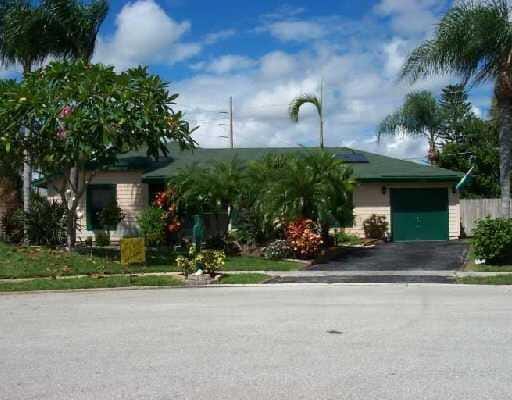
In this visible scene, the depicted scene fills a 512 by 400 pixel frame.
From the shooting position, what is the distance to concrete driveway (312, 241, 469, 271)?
58.8 ft

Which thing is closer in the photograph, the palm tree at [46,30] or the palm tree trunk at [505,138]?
the palm tree trunk at [505,138]

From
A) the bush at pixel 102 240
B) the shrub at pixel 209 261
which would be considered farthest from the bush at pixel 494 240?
the bush at pixel 102 240

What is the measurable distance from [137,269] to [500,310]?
987 centimetres

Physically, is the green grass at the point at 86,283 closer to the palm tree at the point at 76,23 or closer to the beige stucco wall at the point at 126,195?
the palm tree at the point at 76,23

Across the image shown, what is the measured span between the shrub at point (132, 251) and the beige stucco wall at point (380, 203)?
33.1 ft

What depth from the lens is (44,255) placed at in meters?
18.8

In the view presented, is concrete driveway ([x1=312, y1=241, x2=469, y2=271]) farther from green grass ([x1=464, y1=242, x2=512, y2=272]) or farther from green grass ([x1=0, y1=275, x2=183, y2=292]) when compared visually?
green grass ([x1=0, y1=275, x2=183, y2=292])

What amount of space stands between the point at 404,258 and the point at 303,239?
10.2 ft

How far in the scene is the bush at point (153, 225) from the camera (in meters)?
23.2

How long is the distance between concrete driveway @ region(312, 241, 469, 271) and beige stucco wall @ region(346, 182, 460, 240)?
1478 millimetres

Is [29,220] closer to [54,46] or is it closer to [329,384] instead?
[54,46]

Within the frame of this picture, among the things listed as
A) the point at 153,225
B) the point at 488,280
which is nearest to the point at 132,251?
the point at 153,225

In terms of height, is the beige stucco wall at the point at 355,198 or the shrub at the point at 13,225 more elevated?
the beige stucco wall at the point at 355,198

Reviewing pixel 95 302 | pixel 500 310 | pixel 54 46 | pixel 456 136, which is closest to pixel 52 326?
pixel 95 302
